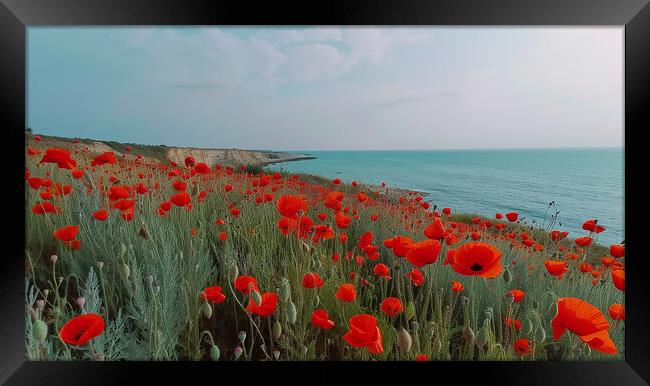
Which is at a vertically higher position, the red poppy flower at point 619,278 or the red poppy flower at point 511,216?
the red poppy flower at point 511,216

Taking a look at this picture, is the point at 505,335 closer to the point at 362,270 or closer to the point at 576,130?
the point at 362,270

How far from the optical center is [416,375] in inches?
69.4

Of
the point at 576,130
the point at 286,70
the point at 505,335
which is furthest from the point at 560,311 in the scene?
the point at 286,70

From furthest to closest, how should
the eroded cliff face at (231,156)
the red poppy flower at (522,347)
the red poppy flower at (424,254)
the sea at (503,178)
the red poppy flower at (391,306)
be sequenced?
the eroded cliff face at (231,156) → the sea at (503,178) → the red poppy flower at (522,347) → the red poppy flower at (391,306) → the red poppy flower at (424,254)

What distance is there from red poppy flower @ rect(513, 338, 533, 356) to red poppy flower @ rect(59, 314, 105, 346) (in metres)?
1.51

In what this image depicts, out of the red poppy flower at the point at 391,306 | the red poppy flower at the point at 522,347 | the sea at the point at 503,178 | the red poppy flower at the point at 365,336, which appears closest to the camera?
the red poppy flower at the point at 365,336

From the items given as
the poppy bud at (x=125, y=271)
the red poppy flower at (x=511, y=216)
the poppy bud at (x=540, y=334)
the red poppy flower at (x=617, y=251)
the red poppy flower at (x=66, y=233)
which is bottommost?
the poppy bud at (x=540, y=334)

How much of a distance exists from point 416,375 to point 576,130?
1.36 meters

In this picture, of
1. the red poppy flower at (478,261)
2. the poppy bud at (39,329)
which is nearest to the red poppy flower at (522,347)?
the red poppy flower at (478,261)

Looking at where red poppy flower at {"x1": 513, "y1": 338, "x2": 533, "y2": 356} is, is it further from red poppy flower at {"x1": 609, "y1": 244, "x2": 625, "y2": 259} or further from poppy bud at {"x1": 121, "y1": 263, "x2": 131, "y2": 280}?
poppy bud at {"x1": 121, "y1": 263, "x2": 131, "y2": 280}

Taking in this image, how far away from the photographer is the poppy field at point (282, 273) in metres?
1.67

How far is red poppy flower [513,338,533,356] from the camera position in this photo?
1761 mm

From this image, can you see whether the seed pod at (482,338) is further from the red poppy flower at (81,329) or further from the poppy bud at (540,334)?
the red poppy flower at (81,329)

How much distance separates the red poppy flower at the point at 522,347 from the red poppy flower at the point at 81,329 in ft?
4.95
